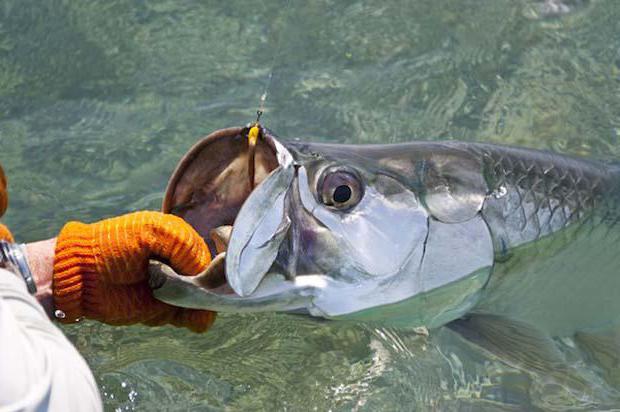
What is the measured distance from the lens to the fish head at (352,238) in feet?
7.57

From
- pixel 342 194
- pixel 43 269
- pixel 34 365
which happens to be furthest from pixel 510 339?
pixel 34 365

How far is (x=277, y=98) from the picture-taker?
14.5ft

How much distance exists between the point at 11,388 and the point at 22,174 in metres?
2.54

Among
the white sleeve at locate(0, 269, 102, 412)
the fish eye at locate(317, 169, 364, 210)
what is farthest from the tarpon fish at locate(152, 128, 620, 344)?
the white sleeve at locate(0, 269, 102, 412)

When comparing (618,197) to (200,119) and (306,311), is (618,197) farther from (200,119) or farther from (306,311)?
(200,119)

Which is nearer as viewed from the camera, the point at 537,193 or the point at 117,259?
the point at 117,259

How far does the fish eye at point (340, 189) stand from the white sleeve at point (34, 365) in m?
0.78

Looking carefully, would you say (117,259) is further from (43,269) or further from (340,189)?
(340,189)

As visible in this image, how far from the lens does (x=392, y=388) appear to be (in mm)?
3098

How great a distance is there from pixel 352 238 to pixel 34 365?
0.96 m

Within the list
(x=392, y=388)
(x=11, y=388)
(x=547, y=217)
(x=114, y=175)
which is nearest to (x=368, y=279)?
(x=547, y=217)

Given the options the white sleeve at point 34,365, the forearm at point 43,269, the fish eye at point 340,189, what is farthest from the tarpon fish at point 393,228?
the white sleeve at point 34,365

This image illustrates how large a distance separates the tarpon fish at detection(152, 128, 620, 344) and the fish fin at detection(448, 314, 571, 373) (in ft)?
0.08

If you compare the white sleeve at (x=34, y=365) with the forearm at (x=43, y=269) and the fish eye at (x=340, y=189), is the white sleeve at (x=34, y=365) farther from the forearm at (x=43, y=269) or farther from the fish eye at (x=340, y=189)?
the fish eye at (x=340, y=189)
